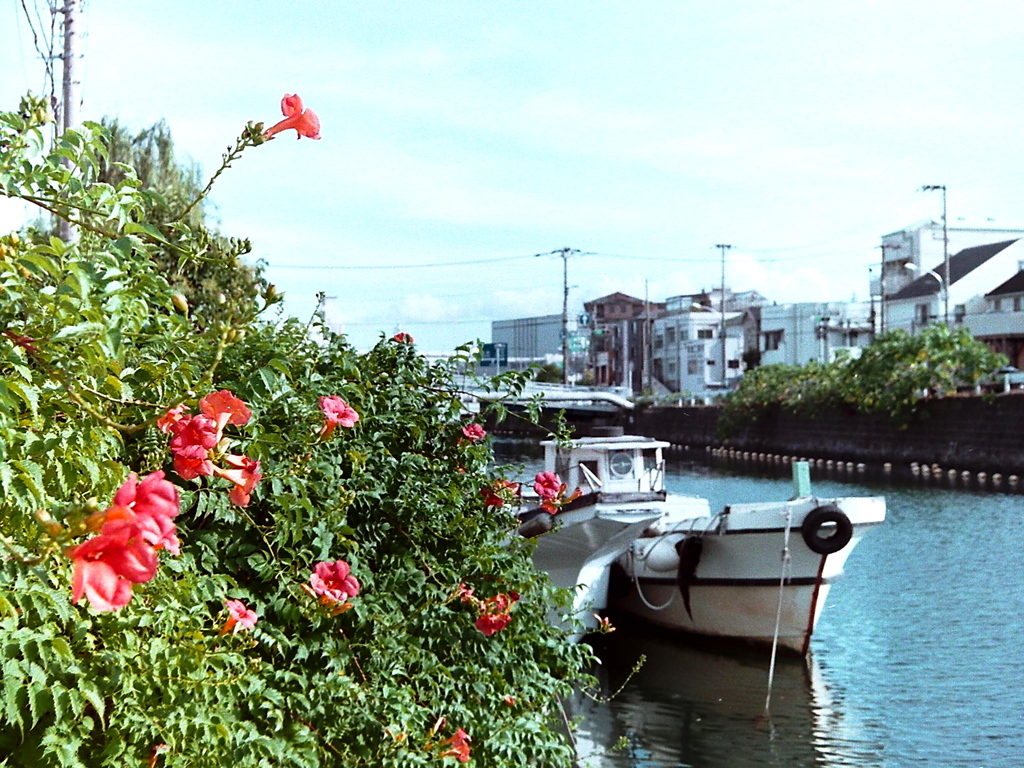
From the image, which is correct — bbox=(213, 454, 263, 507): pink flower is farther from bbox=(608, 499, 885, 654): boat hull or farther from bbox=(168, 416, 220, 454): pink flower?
bbox=(608, 499, 885, 654): boat hull

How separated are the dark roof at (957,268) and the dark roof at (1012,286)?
264cm

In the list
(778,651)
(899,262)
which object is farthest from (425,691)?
(899,262)

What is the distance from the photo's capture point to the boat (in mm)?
12523

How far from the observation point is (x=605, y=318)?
365 feet

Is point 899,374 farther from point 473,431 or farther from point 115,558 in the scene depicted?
point 115,558

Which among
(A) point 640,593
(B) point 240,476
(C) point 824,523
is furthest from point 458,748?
(A) point 640,593

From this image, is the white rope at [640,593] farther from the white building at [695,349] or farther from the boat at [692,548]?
the white building at [695,349]

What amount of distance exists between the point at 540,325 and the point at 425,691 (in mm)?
103120

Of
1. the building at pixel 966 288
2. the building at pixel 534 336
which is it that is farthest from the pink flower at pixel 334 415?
the building at pixel 534 336

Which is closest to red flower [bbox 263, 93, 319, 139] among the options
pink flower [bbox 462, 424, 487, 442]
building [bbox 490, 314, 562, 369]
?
pink flower [bbox 462, 424, 487, 442]

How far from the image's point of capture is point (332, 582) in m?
4.05

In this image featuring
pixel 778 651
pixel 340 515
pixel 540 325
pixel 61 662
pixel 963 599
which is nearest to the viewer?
pixel 61 662

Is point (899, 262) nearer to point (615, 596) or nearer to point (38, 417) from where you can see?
point (615, 596)

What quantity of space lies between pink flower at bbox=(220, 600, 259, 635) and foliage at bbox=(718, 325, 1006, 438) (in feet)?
132
